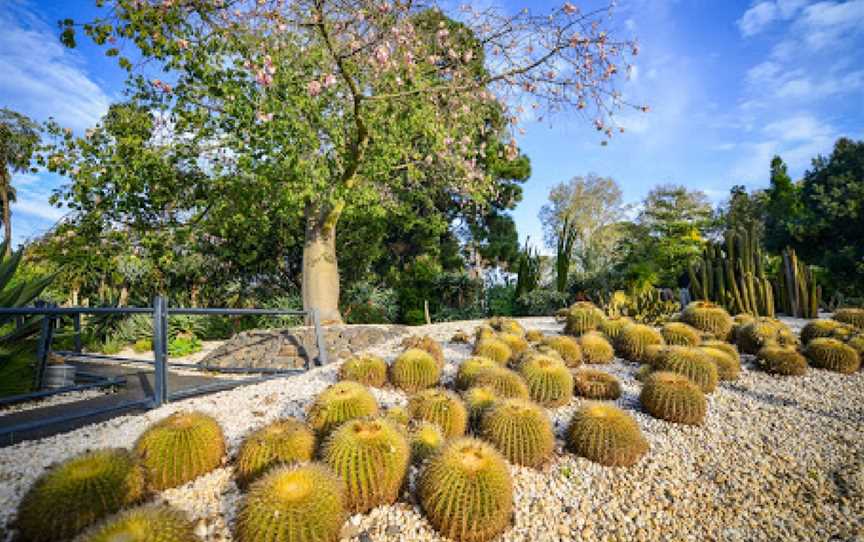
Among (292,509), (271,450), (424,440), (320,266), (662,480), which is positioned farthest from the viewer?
(320,266)

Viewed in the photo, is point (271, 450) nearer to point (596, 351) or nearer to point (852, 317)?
point (596, 351)

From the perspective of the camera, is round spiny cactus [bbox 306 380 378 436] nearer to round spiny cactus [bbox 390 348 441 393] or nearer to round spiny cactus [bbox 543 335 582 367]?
round spiny cactus [bbox 390 348 441 393]

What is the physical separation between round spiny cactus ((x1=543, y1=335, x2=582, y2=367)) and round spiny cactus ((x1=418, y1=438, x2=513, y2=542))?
2.75 metres

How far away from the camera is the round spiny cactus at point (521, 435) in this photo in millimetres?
2814

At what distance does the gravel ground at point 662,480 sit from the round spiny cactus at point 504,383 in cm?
40

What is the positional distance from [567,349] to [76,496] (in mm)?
4305

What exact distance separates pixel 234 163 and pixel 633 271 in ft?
40.2

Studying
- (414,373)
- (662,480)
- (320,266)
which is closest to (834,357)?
(662,480)

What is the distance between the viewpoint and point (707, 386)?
423 centimetres

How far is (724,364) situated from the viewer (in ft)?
15.5

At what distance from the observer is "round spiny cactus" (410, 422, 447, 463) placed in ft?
8.73

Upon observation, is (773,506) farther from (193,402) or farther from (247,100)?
(247,100)

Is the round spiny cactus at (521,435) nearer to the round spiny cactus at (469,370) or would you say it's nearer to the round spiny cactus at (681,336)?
the round spiny cactus at (469,370)

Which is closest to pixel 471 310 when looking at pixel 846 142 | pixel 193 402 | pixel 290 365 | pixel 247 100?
pixel 290 365
